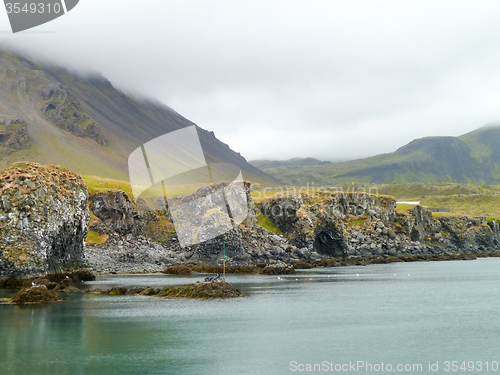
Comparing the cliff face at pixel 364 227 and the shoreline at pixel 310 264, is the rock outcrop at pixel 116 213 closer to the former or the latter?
the shoreline at pixel 310 264

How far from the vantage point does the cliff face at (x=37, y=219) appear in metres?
70.9

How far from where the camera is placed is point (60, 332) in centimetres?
3750

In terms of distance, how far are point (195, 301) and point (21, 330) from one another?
75.8 ft

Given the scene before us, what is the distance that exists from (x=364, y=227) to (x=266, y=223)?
32415 millimetres

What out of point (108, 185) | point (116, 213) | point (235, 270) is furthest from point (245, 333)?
point (108, 185)

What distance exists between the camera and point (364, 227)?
15850cm

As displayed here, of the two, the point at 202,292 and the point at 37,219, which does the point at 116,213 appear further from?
the point at 202,292

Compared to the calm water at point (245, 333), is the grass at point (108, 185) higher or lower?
higher

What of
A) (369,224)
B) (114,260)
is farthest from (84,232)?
(369,224)

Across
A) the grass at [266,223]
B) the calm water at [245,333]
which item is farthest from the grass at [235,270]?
the grass at [266,223]

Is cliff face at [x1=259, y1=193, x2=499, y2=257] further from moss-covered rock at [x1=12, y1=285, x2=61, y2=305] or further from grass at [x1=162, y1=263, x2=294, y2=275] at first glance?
moss-covered rock at [x1=12, y1=285, x2=61, y2=305]

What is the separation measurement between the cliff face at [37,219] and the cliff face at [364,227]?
7205 centimetres

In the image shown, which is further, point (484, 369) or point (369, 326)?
point (369, 326)

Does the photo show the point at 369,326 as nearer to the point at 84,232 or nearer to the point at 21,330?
the point at 21,330
